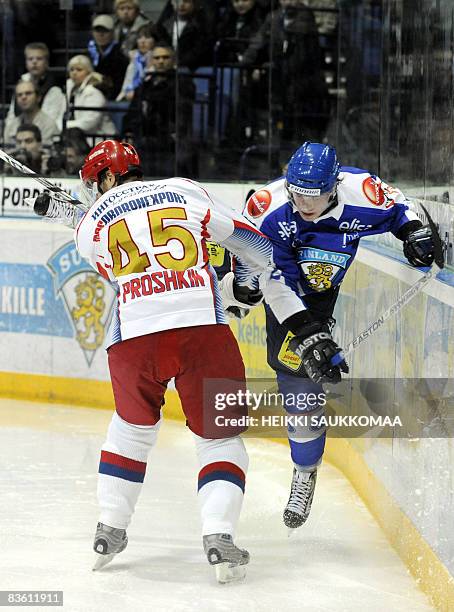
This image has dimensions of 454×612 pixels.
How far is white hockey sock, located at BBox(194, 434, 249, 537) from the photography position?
322 cm

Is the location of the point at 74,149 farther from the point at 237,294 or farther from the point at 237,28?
the point at 237,294

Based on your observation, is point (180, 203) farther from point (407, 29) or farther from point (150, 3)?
point (150, 3)

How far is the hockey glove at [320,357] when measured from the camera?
11.6 ft

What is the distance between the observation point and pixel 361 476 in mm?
4316

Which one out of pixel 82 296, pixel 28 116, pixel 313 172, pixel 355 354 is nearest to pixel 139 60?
pixel 28 116

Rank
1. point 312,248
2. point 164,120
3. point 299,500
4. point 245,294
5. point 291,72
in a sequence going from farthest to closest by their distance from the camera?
point 164,120
point 291,72
point 299,500
point 312,248
point 245,294

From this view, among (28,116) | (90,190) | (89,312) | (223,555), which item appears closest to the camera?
(223,555)

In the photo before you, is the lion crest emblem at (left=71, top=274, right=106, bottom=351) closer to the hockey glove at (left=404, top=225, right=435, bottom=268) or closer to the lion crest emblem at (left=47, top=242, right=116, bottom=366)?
the lion crest emblem at (left=47, top=242, right=116, bottom=366)

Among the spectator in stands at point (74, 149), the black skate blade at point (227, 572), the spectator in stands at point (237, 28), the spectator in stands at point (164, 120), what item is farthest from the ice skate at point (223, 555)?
the spectator in stands at point (237, 28)

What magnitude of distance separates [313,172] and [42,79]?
3.92 meters

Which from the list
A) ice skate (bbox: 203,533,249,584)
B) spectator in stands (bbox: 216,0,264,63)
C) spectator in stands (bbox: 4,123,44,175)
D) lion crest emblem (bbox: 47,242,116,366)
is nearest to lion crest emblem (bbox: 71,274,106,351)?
lion crest emblem (bbox: 47,242,116,366)

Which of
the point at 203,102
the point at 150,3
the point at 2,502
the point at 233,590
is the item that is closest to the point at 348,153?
the point at 203,102

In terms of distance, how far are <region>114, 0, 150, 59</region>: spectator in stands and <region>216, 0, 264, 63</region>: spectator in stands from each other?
1.59 feet

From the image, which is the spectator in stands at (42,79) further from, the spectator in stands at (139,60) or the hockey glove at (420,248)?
the hockey glove at (420,248)
